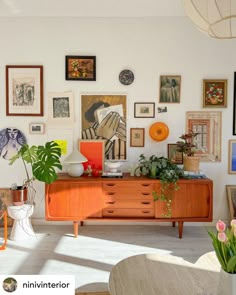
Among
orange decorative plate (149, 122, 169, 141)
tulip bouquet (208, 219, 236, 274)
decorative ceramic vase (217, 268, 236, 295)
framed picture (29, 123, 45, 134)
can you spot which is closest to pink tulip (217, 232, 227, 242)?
tulip bouquet (208, 219, 236, 274)

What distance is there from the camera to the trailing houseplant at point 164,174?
3391 millimetres

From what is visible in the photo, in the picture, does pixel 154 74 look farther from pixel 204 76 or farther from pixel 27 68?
pixel 27 68

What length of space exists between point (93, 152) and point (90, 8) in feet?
5.42

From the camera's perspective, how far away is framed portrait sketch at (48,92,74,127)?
385 cm

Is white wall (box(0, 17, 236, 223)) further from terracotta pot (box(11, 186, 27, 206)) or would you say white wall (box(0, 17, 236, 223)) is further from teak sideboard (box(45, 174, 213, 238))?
terracotta pot (box(11, 186, 27, 206))

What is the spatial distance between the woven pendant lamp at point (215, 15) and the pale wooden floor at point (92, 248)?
198 cm

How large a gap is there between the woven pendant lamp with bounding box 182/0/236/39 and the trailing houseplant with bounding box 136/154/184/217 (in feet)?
6.88

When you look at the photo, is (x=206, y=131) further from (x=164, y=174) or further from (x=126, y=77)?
(x=126, y=77)

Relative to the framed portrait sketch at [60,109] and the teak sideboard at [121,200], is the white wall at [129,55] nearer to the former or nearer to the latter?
the framed portrait sketch at [60,109]

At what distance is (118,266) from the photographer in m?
1.90

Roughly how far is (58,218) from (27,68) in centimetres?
184

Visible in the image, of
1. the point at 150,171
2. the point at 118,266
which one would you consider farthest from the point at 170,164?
the point at 118,266

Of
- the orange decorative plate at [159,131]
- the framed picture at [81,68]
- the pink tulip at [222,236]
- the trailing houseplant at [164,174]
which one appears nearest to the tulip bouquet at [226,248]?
the pink tulip at [222,236]

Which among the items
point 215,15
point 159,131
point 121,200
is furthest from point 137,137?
point 215,15
